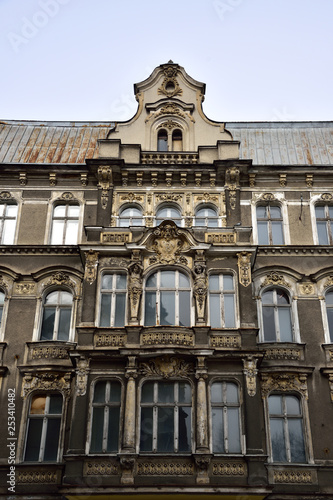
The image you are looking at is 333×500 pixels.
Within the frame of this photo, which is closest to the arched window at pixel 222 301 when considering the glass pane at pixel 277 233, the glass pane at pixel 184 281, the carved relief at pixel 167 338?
the glass pane at pixel 184 281

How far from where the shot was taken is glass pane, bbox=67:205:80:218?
964 inches

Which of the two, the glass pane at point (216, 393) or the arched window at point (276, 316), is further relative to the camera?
the arched window at point (276, 316)

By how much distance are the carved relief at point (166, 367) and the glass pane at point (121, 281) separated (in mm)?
3011

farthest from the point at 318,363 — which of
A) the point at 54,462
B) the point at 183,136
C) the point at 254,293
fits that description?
the point at 183,136

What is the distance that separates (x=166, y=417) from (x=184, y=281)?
4.69 meters

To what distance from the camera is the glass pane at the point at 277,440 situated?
19.5m

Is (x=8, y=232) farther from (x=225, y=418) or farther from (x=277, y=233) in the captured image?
(x=225, y=418)

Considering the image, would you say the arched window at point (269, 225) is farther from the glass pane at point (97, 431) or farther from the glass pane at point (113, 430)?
the glass pane at point (97, 431)

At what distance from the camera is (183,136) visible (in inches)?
1027

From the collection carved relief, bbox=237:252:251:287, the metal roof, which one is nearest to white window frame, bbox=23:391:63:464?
carved relief, bbox=237:252:251:287

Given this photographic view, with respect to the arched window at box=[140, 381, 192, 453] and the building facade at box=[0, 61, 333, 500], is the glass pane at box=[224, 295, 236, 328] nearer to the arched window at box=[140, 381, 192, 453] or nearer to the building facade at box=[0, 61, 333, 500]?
the building facade at box=[0, 61, 333, 500]

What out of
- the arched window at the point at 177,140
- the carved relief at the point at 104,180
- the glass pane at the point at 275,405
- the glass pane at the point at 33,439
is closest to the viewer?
the glass pane at the point at 33,439

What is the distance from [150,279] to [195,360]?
3.35m

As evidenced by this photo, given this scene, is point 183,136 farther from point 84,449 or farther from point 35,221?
point 84,449
